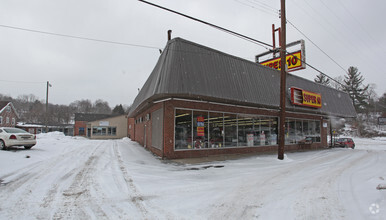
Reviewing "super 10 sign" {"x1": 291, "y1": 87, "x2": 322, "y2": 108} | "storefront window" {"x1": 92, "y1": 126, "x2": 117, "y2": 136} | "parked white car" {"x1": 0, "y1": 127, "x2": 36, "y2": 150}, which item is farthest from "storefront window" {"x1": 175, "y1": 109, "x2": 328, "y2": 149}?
"storefront window" {"x1": 92, "y1": 126, "x2": 117, "y2": 136}

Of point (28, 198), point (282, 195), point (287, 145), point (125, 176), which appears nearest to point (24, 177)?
point (28, 198)

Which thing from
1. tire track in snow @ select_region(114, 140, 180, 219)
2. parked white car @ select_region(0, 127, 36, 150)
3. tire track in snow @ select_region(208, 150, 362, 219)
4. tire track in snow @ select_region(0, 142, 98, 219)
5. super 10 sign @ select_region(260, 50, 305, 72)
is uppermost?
super 10 sign @ select_region(260, 50, 305, 72)

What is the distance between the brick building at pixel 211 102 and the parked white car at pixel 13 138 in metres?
7.99

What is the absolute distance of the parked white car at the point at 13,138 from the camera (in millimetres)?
12711

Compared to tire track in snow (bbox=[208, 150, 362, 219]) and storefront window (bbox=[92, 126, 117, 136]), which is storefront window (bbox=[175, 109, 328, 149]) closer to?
tire track in snow (bbox=[208, 150, 362, 219])

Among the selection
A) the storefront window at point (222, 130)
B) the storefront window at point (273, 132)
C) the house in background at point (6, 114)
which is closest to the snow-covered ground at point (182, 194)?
the storefront window at point (222, 130)

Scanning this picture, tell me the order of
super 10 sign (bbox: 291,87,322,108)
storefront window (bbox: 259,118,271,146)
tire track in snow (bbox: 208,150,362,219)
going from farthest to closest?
super 10 sign (bbox: 291,87,322,108)
storefront window (bbox: 259,118,271,146)
tire track in snow (bbox: 208,150,362,219)

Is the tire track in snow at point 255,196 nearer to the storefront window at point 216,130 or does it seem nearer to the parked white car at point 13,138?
the storefront window at point 216,130

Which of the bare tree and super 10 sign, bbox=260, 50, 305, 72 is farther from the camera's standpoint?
the bare tree

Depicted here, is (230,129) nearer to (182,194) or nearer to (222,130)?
(222,130)

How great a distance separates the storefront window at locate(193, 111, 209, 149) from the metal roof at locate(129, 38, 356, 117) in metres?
1.12

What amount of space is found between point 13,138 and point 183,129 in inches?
419

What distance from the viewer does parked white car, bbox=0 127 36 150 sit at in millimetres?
12711

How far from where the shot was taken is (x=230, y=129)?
13.8m
